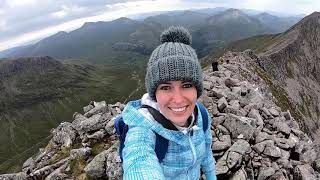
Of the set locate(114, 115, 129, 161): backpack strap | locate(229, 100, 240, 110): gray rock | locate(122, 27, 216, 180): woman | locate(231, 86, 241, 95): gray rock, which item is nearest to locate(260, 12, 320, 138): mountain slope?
locate(231, 86, 241, 95): gray rock

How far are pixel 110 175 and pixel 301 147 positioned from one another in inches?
430

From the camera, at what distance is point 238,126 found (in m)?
18.5

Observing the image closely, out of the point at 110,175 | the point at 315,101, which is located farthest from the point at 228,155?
the point at 315,101

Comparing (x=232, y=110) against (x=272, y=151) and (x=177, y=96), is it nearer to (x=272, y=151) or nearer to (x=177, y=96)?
(x=272, y=151)

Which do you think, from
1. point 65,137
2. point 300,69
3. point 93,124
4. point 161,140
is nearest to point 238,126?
point 93,124

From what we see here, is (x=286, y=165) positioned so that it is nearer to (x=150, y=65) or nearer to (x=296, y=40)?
(x=150, y=65)

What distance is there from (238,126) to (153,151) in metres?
13.2

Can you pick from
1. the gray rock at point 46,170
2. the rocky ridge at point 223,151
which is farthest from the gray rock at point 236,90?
the gray rock at point 46,170

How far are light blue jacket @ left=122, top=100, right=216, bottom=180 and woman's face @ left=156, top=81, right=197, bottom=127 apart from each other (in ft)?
0.99

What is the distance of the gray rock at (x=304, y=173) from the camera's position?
16.1 metres

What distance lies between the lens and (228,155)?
15.6 m

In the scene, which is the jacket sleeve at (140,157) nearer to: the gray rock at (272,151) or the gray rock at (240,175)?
the gray rock at (240,175)

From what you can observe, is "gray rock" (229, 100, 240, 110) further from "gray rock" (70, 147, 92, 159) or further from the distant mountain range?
the distant mountain range

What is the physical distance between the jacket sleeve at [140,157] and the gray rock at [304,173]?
40.0ft
